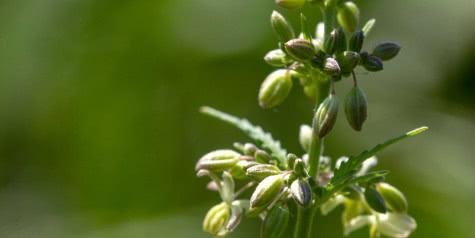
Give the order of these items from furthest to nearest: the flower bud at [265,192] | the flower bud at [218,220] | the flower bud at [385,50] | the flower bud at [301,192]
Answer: the flower bud at [218,220] < the flower bud at [385,50] < the flower bud at [265,192] < the flower bud at [301,192]

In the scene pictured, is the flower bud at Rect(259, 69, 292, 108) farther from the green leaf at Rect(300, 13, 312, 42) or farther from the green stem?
the green stem

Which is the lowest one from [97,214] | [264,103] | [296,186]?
[296,186]

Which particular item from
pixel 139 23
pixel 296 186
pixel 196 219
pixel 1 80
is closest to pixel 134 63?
pixel 139 23

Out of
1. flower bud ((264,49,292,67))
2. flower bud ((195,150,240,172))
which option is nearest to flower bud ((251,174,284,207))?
flower bud ((195,150,240,172))

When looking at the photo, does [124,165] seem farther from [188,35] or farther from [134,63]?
[188,35]

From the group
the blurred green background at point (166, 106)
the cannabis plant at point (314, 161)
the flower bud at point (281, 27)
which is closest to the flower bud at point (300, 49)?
the cannabis plant at point (314, 161)

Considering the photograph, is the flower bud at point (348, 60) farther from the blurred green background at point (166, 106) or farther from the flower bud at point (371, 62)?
the blurred green background at point (166, 106)
